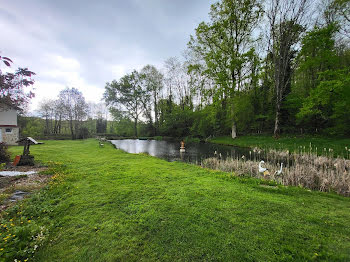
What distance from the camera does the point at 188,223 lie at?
2.92 m

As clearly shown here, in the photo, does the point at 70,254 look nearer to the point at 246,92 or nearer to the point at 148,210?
the point at 148,210

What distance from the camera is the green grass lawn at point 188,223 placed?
2.22 meters

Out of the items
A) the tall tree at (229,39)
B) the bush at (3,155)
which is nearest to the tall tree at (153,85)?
the tall tree at (229,39)

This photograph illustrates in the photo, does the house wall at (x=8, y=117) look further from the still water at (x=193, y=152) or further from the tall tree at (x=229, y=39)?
the tall tree at (x=229, y=39)

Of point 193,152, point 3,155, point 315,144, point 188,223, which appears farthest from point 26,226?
point 315,144

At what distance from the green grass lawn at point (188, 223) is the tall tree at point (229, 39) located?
18.3 meters

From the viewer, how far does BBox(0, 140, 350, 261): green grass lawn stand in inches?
87.5

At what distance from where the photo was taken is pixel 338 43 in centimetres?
1775

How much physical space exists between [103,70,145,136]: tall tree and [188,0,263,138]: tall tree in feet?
78.1

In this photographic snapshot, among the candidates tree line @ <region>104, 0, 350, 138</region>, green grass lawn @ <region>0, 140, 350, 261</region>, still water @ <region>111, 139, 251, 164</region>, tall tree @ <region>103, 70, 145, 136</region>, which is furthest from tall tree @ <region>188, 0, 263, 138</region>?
tall tree @ <region>103, 70, 145, 136</region>

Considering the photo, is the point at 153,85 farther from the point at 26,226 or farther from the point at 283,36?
the point at 26,226

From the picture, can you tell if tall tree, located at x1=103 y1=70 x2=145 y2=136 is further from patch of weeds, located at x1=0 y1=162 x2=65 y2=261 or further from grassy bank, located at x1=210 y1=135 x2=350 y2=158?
patch of weeds, located at x1=0 y1=162 x2=65 y2=261

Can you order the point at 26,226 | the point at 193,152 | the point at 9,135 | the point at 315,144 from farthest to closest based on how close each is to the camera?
1. the point at 9,135
2. the point at 193,152
3. the point at 315,144
4. the point at 26,226

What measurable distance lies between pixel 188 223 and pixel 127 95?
135 feet
